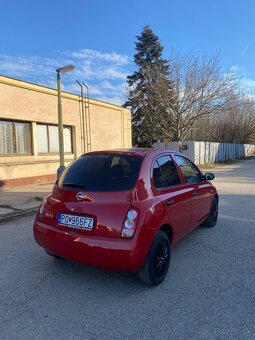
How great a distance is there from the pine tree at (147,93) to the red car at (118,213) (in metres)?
24.4

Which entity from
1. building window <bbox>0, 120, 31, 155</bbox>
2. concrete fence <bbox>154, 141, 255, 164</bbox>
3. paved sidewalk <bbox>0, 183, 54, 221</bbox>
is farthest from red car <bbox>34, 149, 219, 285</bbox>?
concrete fence <bbox>154, 141, 255, 164</bbox>

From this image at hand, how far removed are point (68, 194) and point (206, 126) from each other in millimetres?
45193

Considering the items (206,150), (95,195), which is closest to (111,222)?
(95,195)

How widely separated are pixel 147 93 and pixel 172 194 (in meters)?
29.1

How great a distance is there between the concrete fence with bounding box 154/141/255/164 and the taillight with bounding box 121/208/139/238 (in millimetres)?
20548

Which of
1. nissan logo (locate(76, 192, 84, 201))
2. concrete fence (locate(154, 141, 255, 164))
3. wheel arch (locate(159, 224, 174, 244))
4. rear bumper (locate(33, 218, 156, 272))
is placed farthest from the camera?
concrete fence (locate(154, 141, 255, 164))

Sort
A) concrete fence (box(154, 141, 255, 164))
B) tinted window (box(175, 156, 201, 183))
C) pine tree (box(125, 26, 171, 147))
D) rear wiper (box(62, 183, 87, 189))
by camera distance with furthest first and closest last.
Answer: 1. pine tree (box(125, 26, 171, 147))
2. concrete fence (box(154, 141, 255, 164))
3. tinted window (box(175, 156, 201, 183))
4. rear wiper (box(62, 183, 87, 189))

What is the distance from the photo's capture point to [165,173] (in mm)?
4133

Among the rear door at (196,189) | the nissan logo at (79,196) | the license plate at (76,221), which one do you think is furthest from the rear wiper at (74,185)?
the rear door at (196,189)

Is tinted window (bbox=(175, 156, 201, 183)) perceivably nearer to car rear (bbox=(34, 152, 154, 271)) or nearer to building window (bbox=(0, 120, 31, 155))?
car rear (bbox=(34, 152, 154, 271))

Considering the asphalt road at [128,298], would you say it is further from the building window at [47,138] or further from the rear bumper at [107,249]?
the building window at [47,138]

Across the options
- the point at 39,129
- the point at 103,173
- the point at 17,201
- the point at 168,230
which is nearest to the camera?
the point at 103,173

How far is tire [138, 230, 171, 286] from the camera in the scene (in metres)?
3.38

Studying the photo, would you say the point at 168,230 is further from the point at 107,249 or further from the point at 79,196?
the point at 79,196
